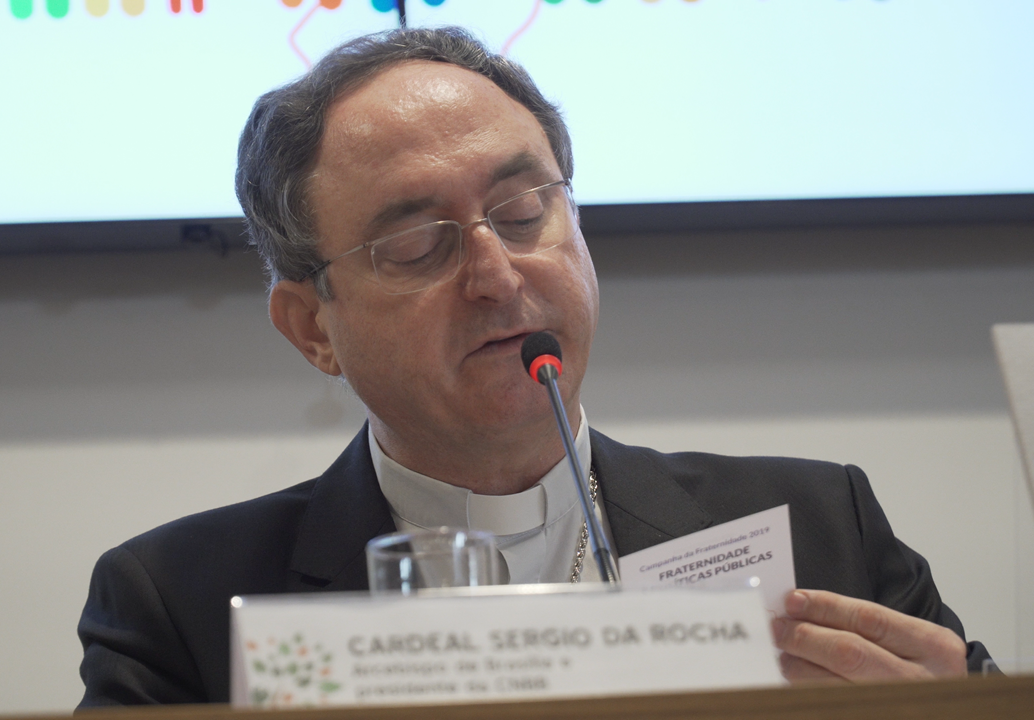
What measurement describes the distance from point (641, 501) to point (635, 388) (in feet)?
1.81

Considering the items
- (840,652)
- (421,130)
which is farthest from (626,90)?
(840,652)

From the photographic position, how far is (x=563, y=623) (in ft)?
1.96

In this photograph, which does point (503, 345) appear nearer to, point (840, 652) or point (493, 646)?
point (840, 652)

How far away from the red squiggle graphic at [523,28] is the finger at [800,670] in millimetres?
1331

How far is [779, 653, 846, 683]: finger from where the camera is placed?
98 centimetres

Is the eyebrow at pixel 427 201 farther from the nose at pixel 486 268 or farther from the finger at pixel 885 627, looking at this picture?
the finger at pixel 885 627

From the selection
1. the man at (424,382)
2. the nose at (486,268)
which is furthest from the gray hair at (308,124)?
the nose at (486,268)

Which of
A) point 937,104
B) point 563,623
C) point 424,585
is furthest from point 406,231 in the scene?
point 937,104

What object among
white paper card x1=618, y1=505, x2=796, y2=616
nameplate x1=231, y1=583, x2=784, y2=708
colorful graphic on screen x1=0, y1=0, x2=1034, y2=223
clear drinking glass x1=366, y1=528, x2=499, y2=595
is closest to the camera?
nameplate x1=231, y1=583, x2=784, y2=708

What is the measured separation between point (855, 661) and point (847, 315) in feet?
4.14

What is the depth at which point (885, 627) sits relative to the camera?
95cm

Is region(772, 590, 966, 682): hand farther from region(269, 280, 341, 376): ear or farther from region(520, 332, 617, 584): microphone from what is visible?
region(269, 280, 341, 376): ear

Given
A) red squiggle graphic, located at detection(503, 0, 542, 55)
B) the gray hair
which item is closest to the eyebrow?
the gray hair

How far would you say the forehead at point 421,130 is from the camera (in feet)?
4.42
